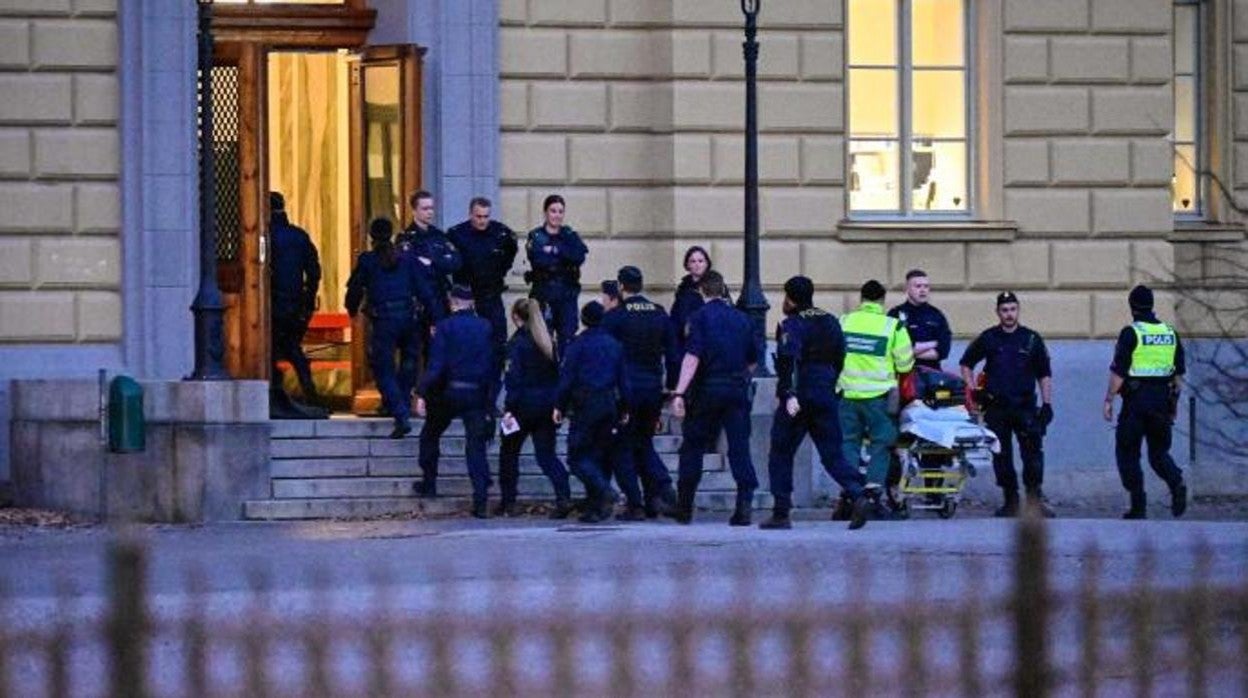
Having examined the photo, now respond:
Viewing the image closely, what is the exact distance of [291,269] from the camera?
882 inches

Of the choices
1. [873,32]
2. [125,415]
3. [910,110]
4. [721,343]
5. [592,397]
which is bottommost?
A: [125,415]

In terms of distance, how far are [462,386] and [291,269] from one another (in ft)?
11.0

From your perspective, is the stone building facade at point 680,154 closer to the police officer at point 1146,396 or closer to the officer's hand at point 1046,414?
the police officer at point 1146,396

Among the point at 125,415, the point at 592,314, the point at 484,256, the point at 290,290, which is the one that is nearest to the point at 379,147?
the point at 290,290

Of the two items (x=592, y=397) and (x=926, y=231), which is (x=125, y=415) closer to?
(x=592, y=397)

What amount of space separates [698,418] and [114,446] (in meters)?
4.06

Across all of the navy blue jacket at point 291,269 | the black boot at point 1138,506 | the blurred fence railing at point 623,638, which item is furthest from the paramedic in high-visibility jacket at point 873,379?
the blurred fence railing at point 623,638

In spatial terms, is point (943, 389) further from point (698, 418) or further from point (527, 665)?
point (527, 665)

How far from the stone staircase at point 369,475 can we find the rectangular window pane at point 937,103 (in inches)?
165

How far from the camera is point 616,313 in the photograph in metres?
19.8

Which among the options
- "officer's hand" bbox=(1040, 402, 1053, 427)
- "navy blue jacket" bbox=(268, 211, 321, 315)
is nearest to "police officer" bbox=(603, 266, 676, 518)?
"officer's hand" bbox=(1040, 402, 1053, 427)

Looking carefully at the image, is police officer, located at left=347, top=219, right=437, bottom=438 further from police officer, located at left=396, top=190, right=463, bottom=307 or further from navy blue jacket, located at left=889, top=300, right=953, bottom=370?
navy blue jacket, located at left=889, top=300, right=953, bottom=370

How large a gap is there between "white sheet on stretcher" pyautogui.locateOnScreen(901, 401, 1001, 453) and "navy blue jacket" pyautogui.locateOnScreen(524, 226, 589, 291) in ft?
8.98

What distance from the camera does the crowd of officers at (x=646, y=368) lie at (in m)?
18.6
